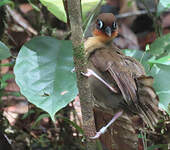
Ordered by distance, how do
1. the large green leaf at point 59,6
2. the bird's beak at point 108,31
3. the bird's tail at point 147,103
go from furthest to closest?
the large green leaf at point 59,6
the bird's beak at point 108,31
the bird's tail at point 147,103

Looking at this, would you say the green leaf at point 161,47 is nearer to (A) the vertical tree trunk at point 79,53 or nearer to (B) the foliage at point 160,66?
(B) the foliage at point 160,66

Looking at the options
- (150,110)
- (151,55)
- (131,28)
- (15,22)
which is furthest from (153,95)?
(131,28)

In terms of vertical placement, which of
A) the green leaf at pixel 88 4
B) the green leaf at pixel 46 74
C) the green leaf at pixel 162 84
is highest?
the green leaf at pixel 88 4

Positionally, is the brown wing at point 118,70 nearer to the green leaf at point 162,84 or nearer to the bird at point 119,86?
the bird at point 119,86

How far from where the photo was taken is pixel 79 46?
4.89ft

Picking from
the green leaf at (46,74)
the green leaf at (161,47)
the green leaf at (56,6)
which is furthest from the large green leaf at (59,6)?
the green leaf at (161,47)

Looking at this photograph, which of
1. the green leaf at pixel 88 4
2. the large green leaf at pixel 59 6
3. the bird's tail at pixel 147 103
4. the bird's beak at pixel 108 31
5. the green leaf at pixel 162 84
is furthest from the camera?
the green leaf at pixel 88 4

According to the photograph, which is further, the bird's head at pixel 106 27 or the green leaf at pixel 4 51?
the bird's head at pixel 106 27

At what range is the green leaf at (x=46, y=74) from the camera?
1615 mm

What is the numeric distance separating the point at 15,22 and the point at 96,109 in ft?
6.54

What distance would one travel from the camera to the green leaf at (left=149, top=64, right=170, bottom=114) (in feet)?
5.71

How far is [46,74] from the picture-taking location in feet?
5.78

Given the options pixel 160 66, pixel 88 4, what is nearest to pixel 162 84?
pixel 160 66

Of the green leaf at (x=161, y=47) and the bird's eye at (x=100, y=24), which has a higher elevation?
the bird's eye at (x=100, y=24)
